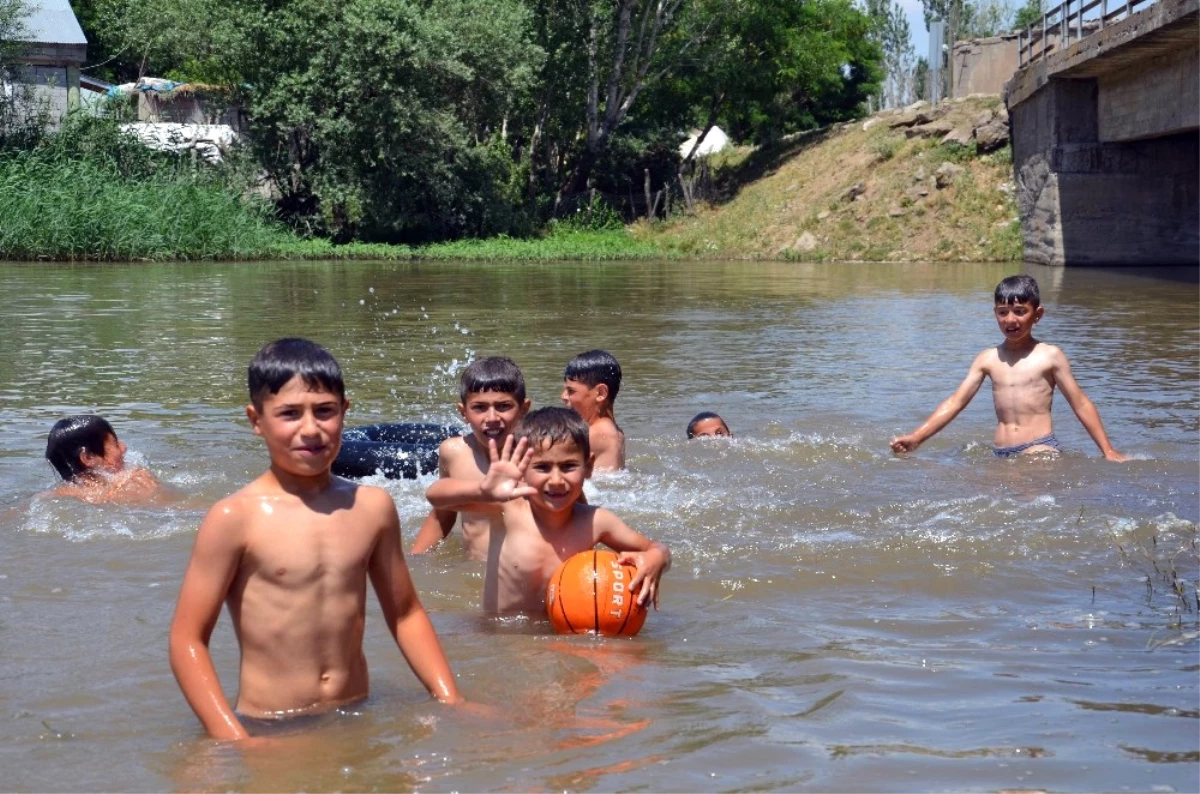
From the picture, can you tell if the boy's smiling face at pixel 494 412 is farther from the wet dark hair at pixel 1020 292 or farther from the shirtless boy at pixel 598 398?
the wet dark hair at pixel 1020 292

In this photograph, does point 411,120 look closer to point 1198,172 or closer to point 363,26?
point 363,26

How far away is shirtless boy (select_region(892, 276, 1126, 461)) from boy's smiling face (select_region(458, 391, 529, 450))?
3451mm

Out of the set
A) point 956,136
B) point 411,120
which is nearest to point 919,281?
point 956,136

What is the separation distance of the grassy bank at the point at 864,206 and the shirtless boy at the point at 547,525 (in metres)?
28.7

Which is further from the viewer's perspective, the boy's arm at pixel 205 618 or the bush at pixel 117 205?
the bush at pixel 117 205

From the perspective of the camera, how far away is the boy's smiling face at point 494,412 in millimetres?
5641

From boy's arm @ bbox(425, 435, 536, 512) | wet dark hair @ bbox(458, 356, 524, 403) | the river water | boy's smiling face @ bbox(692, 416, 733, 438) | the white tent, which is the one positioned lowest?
the river water

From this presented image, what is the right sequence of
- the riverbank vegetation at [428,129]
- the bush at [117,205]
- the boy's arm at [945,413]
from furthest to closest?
the riverbank vegetation at [428,129]
the bush at [117,205]
the boy's arm at [945,413]

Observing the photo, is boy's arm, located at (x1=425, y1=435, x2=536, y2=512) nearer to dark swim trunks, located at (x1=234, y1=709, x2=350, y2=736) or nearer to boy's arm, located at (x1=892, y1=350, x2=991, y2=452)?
dark swim trunks, located at (x1=234, y1=709, x2=350, y2=736)

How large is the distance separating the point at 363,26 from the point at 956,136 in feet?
47.5

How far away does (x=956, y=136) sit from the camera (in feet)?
119

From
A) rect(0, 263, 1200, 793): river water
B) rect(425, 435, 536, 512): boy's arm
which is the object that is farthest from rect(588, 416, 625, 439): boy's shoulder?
rect(425, 435, 536, 512): boy's arm

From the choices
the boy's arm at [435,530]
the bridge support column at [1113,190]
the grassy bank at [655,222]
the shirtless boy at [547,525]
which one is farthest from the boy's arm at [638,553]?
the grassy bank at [655,222]

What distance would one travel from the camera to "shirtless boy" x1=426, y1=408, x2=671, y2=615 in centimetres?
475
